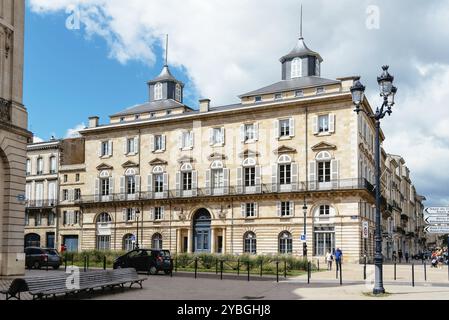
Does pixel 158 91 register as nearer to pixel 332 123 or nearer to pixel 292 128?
pixel 292 128

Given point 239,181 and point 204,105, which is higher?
point 204,105

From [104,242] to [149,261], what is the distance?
3233 centimetres

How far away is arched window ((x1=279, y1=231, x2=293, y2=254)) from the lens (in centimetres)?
5019

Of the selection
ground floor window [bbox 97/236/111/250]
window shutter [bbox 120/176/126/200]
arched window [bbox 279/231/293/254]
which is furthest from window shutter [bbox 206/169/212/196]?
ground floor window [bbox 97/236/111/250]

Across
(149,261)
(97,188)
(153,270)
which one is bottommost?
(153,270)

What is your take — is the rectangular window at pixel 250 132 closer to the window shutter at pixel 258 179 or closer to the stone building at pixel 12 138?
the window shutter at pixel 258 179

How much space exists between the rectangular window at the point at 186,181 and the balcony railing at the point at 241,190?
50 centimetres

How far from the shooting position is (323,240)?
48.8 meters

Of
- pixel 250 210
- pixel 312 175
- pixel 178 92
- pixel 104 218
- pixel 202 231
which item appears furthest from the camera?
pixel 178 92

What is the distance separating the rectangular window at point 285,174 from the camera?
2028 inches

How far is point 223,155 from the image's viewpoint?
55000 mm

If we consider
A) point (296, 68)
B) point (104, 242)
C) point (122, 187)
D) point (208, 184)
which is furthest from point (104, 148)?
point (296, 68)
